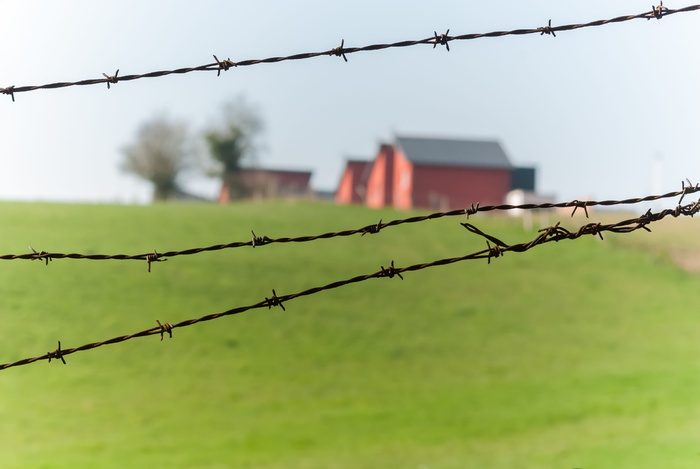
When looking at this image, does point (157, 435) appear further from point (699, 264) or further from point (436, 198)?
point (436, 198)

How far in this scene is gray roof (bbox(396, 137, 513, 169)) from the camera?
164 ft

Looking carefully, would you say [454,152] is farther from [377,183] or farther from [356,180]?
[356,180]

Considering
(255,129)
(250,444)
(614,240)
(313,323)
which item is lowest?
(250,444)

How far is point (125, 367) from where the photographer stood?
18609 mm

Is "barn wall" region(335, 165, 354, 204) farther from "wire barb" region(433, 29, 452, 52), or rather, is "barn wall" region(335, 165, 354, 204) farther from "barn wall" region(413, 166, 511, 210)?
"wire barb" region(433, 29, 452, 52)

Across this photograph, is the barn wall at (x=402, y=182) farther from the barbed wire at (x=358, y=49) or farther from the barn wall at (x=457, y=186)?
the barbed wire at (x=358, y=49)

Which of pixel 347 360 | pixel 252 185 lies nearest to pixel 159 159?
pixel 252 185

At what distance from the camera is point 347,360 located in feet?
64.1

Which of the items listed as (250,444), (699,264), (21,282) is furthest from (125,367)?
(699,264)

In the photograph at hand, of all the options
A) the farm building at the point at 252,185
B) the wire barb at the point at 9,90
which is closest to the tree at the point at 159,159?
the farm building at the point at 252,185

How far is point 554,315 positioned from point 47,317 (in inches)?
552

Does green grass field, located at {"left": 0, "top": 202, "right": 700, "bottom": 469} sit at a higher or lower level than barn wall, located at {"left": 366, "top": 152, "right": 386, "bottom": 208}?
lower

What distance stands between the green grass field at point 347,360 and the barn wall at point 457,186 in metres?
16.2

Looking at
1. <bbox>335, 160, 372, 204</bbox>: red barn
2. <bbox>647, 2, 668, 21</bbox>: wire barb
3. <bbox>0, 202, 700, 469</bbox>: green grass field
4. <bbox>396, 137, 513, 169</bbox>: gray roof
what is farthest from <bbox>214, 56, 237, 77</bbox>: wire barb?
<bbox>335, 160, 372, 204</bbox>: red barn
